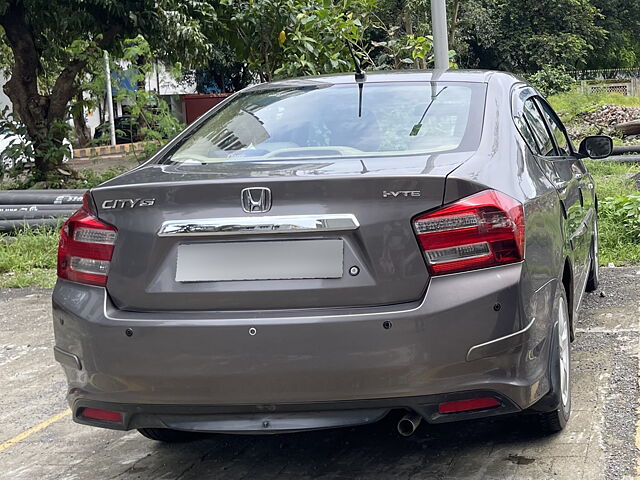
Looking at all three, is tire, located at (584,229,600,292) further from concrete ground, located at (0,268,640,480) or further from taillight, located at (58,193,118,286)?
taillight, located at (58,193,118,286)

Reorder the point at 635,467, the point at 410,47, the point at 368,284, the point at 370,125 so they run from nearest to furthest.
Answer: the point at 368,284, the point at 635,467, the point at 370,125, the point at 410,47

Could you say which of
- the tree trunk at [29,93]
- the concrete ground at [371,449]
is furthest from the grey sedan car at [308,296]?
the tree trunk at [29,93]

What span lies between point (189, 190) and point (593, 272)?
3784 millimetres

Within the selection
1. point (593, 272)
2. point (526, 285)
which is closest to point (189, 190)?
point (526, 285)

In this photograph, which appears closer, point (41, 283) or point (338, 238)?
point (338, 238)

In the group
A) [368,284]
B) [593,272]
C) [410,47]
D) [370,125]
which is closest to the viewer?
[368,284]

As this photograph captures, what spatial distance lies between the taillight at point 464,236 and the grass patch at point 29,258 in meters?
5.60

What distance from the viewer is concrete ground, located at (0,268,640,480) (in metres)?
3.71

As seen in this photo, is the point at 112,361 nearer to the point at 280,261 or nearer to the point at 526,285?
the point at 280,261

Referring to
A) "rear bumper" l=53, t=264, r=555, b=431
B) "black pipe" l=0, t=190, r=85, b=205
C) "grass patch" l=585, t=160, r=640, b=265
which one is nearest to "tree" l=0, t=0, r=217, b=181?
"black pipe" l=0, t=190, r=85, b=205

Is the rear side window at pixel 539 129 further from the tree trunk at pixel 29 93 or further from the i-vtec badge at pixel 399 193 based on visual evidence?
the tree trunk at pixel 29 93

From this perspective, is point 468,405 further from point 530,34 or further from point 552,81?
point 530,34

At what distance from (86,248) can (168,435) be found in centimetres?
113

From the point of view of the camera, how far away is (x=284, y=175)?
132 inches
